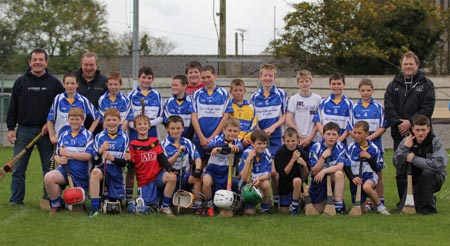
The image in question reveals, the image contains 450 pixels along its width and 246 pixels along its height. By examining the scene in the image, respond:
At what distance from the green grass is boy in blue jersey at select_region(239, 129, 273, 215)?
337mm

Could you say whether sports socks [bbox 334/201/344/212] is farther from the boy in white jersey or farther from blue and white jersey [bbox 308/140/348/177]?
the boy in white jersey

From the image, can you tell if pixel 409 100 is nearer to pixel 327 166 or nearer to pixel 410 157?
pixel 410 157

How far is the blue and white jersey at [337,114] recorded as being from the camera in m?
9.77

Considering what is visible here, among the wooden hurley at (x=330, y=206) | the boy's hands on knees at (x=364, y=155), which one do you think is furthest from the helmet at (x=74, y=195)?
the boy's hands on knees at (x=364, y=155)

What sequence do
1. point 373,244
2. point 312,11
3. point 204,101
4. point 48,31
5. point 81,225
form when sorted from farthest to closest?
1. point 48,31
2. point 312,11
3. point 204,101
4. point 81,225
5. point 373,244

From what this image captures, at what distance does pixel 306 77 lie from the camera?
9.84m

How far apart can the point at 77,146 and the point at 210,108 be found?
176cm

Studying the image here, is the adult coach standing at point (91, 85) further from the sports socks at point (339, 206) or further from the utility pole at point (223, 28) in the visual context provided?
the utility pole at point (223, 28)

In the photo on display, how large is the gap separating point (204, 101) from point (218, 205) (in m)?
1.56

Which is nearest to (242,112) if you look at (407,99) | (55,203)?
(407,99)

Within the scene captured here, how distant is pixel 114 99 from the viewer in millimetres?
9727

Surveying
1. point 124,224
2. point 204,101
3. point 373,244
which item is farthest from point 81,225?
point 373,244

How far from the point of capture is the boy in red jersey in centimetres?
911

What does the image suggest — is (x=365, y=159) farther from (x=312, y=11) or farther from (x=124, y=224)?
(x=312, y=11)
